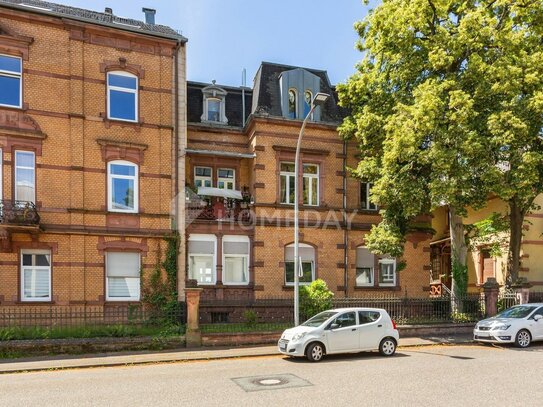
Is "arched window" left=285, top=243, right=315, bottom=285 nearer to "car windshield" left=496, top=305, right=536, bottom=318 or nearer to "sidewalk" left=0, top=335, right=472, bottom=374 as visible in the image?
"sidewalk" left=0, top=335, right=472, bottom=374

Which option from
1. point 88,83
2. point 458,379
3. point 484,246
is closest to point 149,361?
point 458,379

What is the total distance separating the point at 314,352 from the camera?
484 inches

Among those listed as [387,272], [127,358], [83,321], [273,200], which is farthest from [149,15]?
[387,272]

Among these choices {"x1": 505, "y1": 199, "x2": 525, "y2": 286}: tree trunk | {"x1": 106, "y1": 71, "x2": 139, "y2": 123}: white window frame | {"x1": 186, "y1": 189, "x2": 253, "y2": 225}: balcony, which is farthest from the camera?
{"x1": 505, "y1": 199, "x2": 525, "y2": 286}: tree trunk

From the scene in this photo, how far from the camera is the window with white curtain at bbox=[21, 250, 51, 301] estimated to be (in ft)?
56.4

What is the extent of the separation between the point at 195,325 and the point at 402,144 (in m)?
9.99

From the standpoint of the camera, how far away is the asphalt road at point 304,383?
27.1ft

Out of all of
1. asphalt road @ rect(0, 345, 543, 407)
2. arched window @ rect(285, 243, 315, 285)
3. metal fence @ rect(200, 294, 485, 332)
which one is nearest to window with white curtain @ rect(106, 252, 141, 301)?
metal fence @ rect(200, 294, 485, 332)

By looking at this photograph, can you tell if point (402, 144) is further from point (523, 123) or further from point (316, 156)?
point (316, 156)

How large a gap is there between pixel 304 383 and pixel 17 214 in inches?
499

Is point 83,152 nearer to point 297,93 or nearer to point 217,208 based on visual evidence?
point 217,208

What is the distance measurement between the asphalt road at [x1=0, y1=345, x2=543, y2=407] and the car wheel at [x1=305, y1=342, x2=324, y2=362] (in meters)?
0.27

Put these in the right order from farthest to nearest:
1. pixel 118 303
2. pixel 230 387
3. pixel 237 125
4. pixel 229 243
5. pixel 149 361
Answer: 1. pixel 237 125
2. pixel 229 243
3. pixel 118 303
4. pixel 149 361
5. pixel 230 387

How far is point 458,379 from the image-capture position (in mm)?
9797
